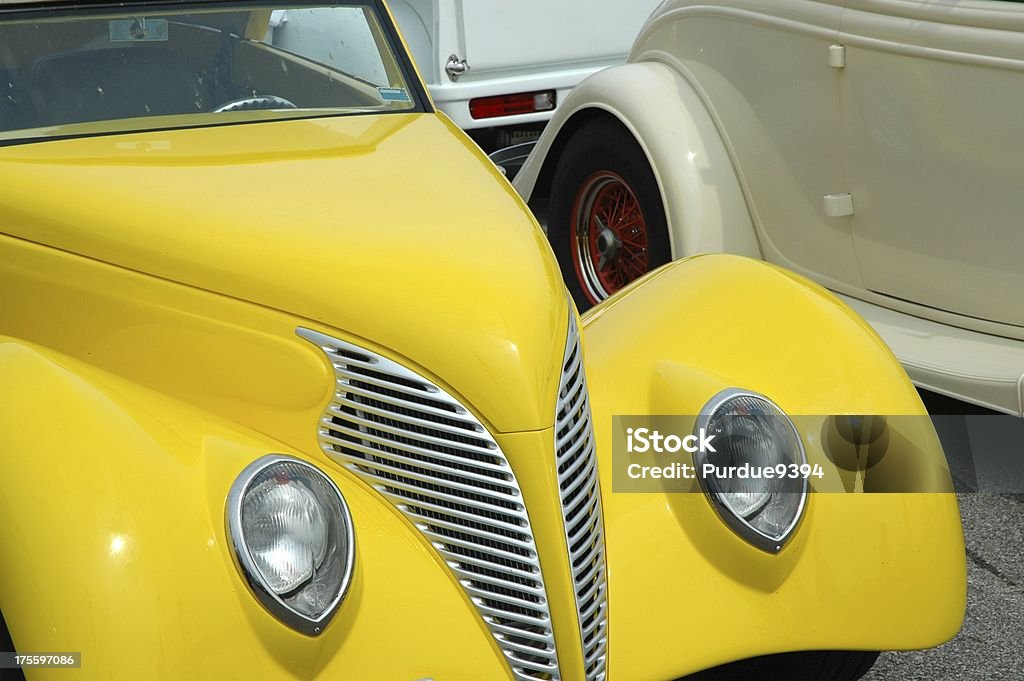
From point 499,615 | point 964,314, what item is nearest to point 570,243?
point 964,314

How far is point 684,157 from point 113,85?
2.22 m

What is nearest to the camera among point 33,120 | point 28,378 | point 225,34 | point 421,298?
point 28,378

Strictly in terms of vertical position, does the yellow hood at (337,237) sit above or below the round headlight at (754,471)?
above

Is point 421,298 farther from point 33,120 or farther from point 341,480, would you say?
point 33,120

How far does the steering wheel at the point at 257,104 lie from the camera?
10.2 feet

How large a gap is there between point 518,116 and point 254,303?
5.04 m

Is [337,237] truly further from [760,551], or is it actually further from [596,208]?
[596,208]

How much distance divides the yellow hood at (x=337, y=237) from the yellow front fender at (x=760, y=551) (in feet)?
1.04

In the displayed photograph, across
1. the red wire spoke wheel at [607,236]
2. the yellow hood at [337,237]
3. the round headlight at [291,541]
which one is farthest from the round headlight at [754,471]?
the red wire spoke wheel at [607,236]

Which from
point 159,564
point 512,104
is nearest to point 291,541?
point 159,564

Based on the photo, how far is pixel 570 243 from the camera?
5078 millimetres

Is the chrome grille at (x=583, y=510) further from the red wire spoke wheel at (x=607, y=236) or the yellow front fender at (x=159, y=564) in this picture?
the red wire spoke wheel at (x=607, y=236)

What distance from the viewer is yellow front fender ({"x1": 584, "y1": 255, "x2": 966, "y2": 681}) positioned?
2.30m

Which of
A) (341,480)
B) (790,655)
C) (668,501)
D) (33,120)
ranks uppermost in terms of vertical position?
(33,120)
